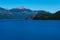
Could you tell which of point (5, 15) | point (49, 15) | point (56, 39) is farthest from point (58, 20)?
point (56, 39)

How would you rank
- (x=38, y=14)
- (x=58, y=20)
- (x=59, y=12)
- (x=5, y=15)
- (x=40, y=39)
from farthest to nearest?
(x=5, y=15)
(x=58, y=20)
(x=38, y=14)
(x=59, y=12)
(x=40, y=39)

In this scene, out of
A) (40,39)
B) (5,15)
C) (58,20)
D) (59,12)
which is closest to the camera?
(40,39)

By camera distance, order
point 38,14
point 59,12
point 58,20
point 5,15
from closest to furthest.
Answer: point 59,12 < point 38,14 < point 58,20 < point 5,15

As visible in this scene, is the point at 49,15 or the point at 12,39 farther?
the point at 49,15

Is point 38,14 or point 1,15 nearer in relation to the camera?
point 38,14

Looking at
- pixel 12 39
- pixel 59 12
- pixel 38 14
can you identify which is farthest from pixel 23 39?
pixel 38 14

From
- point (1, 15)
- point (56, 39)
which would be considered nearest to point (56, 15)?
point (1, 15)

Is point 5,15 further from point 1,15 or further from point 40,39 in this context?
point 40,39

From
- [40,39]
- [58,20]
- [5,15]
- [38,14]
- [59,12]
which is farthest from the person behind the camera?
[5,15]

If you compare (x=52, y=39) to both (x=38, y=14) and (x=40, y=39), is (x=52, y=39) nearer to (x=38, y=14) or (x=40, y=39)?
(x=40, y=39)
